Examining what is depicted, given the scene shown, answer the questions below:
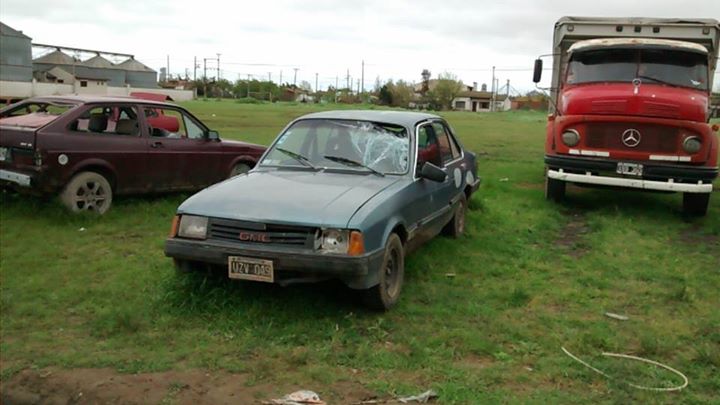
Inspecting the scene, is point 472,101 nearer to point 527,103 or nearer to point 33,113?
point 527,103

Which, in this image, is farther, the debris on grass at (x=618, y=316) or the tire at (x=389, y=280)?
the debris on grass at (x=618, y=316)

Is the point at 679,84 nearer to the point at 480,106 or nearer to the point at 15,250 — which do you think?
the point at 15,250

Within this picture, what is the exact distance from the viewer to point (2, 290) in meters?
5.78

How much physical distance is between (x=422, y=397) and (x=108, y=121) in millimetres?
6330

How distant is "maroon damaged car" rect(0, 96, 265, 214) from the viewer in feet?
25.4

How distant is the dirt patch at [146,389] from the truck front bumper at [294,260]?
87cm

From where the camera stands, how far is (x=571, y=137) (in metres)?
9.09

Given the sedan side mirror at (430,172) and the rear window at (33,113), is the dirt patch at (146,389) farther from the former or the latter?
the rear window at (33,113)

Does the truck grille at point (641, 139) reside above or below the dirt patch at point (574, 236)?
above

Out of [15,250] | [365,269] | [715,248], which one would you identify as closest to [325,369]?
[365,269]

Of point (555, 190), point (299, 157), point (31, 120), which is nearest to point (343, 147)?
point (299, 157)

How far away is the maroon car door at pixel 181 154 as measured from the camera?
29.2ft

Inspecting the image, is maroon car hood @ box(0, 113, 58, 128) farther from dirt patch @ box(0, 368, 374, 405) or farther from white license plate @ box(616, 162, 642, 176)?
white license plate @ box(616, 162, 642, 176)

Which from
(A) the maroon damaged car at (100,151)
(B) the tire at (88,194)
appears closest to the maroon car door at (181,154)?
(A) the maroon damaged car at (100,151)
